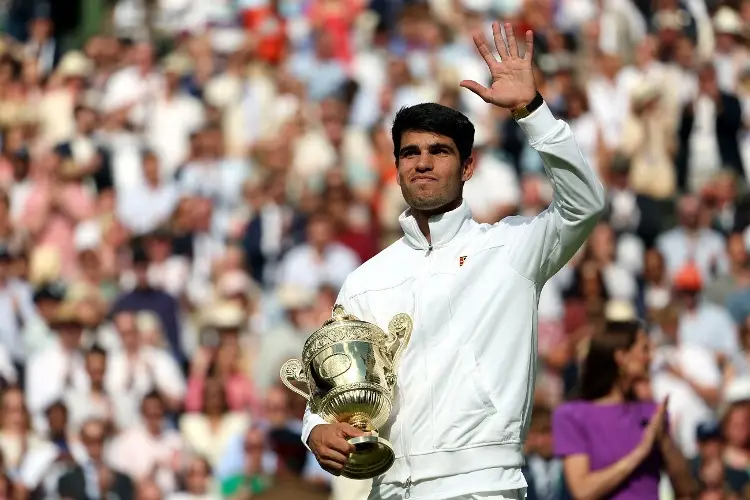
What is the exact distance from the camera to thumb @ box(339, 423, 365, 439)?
6.45 m

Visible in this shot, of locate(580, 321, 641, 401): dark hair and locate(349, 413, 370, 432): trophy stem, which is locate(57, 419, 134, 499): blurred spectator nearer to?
locate(580, 321, 641, 401): dark hair

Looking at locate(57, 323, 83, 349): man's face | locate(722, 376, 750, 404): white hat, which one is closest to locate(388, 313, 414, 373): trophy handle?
locate(722, 376, 750, 404): white hat

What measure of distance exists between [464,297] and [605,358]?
1727 mm

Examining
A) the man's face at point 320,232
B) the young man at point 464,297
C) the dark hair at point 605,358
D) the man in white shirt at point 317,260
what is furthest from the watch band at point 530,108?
the man's face at point 320,232

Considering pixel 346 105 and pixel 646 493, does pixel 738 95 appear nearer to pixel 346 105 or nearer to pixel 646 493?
pixel 346 105

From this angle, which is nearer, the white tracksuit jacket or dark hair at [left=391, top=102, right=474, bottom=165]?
the white tracksuit jacket

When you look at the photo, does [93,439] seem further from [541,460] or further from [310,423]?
[310,423]

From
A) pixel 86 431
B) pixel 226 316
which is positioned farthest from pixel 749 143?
pixel 86 431

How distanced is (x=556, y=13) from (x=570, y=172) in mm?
13752

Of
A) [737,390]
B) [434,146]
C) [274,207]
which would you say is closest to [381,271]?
[434,146]

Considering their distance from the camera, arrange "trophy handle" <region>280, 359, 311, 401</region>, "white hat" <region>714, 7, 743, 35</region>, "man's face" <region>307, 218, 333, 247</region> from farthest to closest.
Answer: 1. "white hat" <region>714, 7, 743, 35</region>
2. "man's face" <region>307, 218, 333, 247</region>
3. "trophy handle" <region>280, 359, 311, 401</region>

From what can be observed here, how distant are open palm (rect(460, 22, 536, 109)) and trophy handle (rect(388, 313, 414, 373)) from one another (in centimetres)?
76

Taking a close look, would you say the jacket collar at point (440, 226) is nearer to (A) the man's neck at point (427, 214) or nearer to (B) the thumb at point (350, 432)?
(A) the man's neck at point (427, 214)

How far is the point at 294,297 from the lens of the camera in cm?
1496
